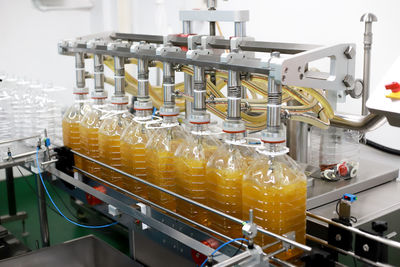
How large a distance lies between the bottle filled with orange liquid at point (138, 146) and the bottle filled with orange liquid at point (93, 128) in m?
0.21

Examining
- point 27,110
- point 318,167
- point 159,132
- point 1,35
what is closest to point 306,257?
point 159,132

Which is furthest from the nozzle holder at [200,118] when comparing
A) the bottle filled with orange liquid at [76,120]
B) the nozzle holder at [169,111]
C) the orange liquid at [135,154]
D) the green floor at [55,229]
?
the green floor at [55,229]

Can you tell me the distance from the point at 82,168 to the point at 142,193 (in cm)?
36

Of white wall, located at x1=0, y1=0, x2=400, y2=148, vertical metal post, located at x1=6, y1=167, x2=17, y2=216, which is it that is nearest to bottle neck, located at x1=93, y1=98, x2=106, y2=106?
vertical metal post, located at x1=6, y1=167, x2=17, y2=216

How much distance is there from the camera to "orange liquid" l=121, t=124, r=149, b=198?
56.5 inches

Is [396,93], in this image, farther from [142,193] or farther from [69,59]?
[69,59]

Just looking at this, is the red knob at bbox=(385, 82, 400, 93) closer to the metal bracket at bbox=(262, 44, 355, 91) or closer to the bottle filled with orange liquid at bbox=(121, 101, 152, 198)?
the metal bracket at bbox=(262, 44, 355, 91)

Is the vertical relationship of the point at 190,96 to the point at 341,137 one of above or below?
above

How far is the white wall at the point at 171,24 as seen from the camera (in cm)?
293

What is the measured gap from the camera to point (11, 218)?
2.86 m

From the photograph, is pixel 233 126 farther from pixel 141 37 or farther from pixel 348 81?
pixel 141 37

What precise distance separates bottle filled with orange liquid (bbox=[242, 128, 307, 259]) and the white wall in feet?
6.72

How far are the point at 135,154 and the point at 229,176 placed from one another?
0.39 meters

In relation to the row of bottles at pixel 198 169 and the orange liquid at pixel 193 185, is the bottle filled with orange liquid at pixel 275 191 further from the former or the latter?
the orange liquid at pixel 193 185
